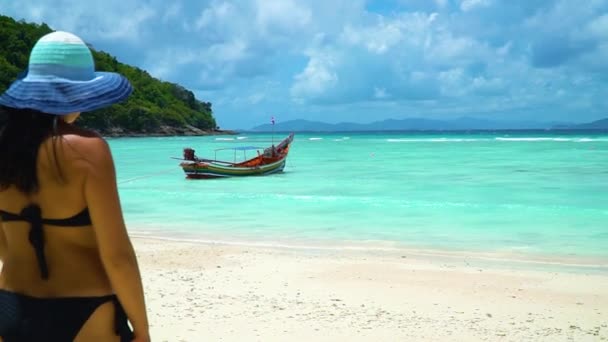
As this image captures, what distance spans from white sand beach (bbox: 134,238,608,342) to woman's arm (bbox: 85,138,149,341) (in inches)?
118

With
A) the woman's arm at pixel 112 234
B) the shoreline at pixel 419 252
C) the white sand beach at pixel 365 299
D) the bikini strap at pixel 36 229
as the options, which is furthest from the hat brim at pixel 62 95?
the shoreline at pixel 419 252

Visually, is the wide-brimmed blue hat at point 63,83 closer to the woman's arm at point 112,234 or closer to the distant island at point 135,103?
the woman's arm at point 112,234

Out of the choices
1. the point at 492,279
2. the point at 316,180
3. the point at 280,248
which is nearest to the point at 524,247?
the point at 492,279

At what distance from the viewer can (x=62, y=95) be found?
4.88ft

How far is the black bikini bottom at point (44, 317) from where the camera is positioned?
1.49 m

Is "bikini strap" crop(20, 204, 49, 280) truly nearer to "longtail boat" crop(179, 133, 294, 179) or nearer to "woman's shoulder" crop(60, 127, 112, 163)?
"woman's shoulder" crop(60, 127, 112, 163)

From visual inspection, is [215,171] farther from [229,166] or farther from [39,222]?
[39,222]

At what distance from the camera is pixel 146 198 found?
16.3 meters

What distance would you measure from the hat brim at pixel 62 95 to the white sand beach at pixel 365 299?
3.16 meters

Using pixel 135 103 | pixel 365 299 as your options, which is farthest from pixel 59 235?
pixel 135 103

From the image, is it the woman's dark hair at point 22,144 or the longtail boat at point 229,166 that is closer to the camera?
the woman's dark hair at point 22,144

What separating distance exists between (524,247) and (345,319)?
4.88 metres

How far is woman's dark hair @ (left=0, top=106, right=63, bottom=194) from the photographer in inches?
56.4

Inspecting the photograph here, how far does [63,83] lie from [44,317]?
551mm
